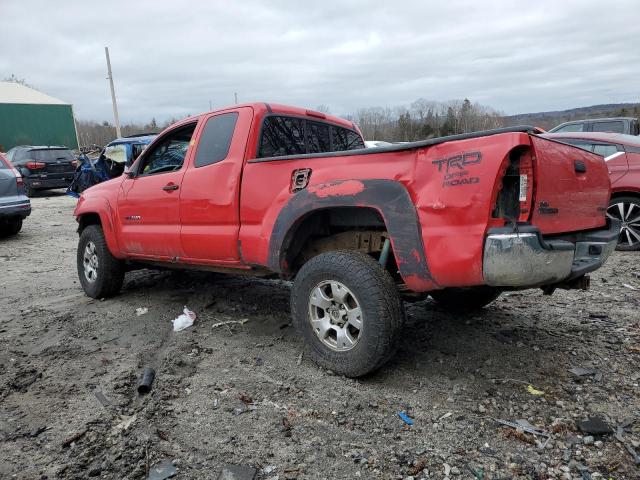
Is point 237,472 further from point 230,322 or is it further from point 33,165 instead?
point 33,165

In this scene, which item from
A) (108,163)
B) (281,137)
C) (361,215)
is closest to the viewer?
(361,215)

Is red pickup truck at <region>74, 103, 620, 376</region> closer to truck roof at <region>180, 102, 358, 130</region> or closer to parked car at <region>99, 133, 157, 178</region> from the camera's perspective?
truck roof at <region>180, 102, 358, 130</region>

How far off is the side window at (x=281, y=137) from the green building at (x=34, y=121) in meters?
34.7

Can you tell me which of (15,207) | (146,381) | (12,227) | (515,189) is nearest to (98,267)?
(146,381)

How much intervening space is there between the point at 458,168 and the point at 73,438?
8.41 ft

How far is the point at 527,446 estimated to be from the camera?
7.95 ft

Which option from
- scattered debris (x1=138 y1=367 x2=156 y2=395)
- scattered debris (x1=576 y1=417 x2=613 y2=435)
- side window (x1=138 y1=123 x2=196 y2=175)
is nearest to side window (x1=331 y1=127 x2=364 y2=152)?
side window (x1=138 y1=123 x2=196 y2=175)

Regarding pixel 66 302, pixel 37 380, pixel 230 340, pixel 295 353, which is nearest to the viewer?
pixel 37 380

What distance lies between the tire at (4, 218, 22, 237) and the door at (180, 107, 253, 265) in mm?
7145

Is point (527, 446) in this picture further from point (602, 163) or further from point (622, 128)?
point (622, 128)

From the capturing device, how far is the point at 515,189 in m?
2.57

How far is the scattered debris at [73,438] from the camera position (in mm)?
2570

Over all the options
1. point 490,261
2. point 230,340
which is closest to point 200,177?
point 230,340

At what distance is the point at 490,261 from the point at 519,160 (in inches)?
22.3
